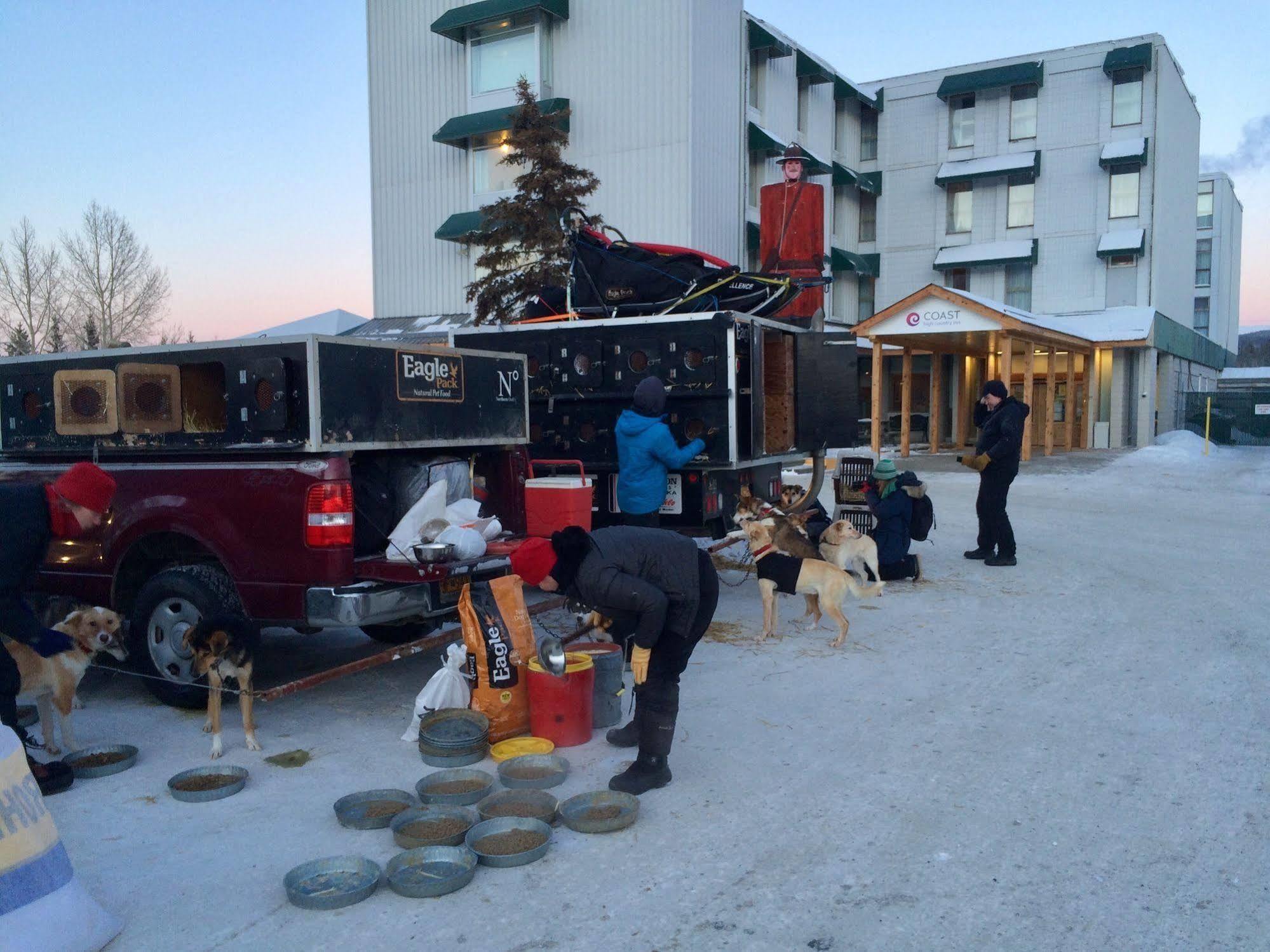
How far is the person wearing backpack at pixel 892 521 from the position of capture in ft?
31.0

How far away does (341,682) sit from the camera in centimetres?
650

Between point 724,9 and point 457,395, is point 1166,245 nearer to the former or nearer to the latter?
point 724,9

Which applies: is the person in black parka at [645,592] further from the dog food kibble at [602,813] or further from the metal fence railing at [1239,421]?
the metal fence railing at [1239,421]

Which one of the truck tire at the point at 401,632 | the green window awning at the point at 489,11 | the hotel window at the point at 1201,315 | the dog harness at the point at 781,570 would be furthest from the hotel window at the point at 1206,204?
the truck tire at the point at 401,632

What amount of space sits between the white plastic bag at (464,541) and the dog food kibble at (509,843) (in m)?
1.93

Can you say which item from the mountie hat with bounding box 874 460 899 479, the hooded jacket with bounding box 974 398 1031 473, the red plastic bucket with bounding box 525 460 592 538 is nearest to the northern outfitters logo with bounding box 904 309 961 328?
the hooded jacket with bounding box 974 398 1031 473

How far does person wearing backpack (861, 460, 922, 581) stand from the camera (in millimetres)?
9461

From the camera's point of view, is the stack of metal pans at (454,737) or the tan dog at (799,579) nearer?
the stack of metal pans at (454,737)

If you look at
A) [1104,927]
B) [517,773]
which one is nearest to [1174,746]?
[1104,927]

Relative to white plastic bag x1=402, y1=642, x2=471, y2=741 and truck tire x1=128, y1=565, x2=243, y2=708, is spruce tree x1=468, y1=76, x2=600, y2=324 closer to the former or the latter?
truck tire x1=128, y1=565, x2=243, y2=708

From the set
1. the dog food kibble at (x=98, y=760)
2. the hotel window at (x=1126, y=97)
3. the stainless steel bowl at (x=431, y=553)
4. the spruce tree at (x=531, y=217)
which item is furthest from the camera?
the hotel window at (x=1126, y=97)

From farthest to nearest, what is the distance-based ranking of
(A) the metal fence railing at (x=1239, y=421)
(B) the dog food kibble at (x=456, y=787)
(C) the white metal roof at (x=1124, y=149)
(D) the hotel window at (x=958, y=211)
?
(D) the hotel window at (x=958, y=211) → (A) the metal fence railing at (x=1239, y=421) → (C) the white metal roof at (x=1124, y=149) → (B) the dog food kibble at (x=456, y=787)

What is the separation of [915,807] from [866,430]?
2956cm

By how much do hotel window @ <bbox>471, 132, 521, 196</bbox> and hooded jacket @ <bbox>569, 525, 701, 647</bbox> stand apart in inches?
1009
